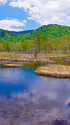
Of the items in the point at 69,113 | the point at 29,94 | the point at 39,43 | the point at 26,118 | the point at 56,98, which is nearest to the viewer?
the point at 26,118

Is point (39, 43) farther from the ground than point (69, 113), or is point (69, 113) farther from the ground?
point (39, 43)

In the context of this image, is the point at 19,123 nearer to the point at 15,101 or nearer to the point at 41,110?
the point at 41,110

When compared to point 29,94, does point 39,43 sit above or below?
above

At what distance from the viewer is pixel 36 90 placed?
2700 centimetres

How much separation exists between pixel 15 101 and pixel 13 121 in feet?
19.1

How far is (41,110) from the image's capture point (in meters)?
18.4

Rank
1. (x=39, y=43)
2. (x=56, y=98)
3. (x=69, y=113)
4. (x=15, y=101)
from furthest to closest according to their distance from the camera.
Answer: (x=39, y=43), (x=56, y=98), (x=15, y=101), (x=69, y=113)

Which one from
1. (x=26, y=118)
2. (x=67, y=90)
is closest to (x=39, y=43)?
(x=67, y=90)

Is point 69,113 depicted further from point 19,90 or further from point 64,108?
point 19,90

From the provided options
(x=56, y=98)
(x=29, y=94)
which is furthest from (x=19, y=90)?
Answer: (x=56, y=98)

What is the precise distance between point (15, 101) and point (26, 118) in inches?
217

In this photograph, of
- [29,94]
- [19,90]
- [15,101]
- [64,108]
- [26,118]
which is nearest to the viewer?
[26,118]

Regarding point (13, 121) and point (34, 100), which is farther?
point (34, 100)

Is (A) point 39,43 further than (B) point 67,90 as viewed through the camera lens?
Yes
